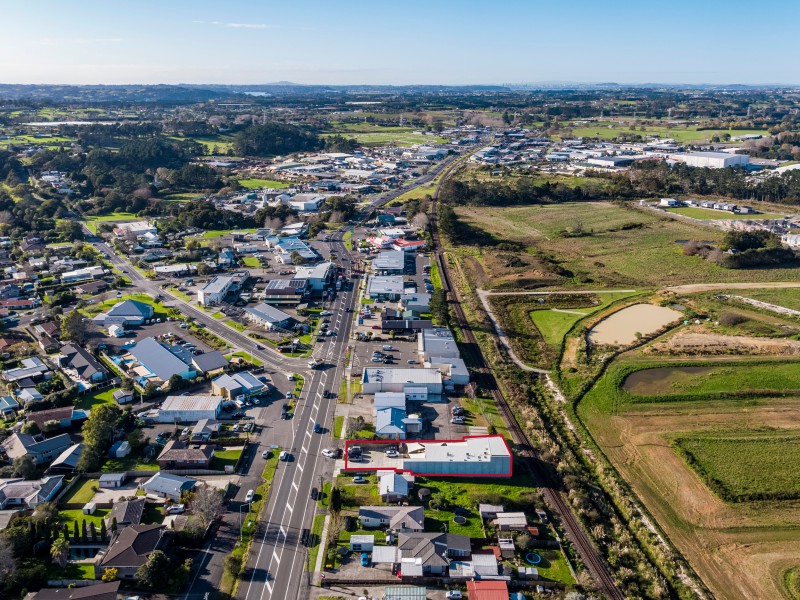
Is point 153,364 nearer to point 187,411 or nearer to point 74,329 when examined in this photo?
point 187,411

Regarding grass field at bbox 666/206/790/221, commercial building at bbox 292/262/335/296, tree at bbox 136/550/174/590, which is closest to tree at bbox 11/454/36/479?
tree at bbox 136/550/174/590

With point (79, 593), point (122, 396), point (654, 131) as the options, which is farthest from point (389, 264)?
point (654, 131)

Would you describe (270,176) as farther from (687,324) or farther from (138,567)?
(138,567)

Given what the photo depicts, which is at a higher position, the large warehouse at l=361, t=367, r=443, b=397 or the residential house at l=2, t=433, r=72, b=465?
the large warehouse at l=361, t=367, r=443, b=397

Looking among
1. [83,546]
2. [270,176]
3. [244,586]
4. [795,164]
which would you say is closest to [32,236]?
[270,176]

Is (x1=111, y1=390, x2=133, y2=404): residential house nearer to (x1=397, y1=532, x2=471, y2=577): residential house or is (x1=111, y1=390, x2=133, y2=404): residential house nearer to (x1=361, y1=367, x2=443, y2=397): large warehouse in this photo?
(x1=361, y1=367, x2=443, y2=397): large warehouse
